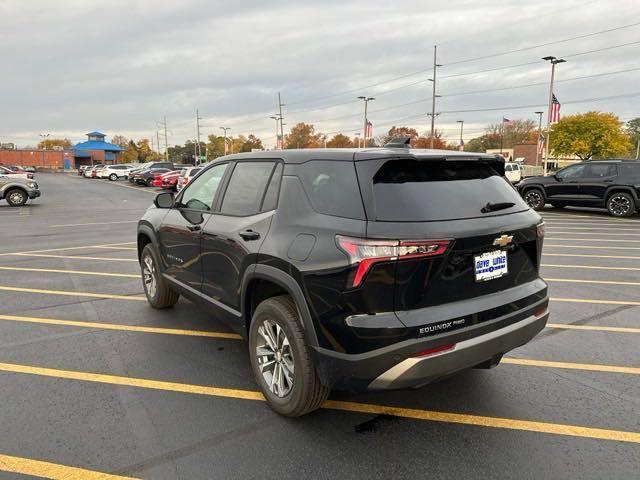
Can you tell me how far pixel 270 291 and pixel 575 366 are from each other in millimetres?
2649

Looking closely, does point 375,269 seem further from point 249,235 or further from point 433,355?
point 249,235

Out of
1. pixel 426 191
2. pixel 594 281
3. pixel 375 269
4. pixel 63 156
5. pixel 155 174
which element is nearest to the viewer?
pixel 375 269

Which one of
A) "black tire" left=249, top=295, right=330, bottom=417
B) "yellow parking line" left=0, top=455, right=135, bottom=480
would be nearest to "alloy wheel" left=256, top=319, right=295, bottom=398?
"black tire" left=249, top=295, right=330, bottom=417

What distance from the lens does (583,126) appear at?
62781 mm

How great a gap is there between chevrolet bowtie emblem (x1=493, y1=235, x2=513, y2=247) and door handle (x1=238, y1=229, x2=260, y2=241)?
1.55 m

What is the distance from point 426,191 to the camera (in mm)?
2818

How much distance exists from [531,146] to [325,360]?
94.0 m

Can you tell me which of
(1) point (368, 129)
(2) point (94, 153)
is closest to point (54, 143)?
(2) point (94, 153)

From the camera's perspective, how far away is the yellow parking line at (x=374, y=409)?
2984 millimetres

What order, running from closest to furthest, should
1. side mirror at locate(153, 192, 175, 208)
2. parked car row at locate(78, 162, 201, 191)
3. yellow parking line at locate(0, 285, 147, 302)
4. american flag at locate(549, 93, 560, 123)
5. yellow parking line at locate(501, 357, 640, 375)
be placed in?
1. yellow parking line at locate(501, 357, 640, 375)
2. side mirror at locate(153, 192, 175, 208)
3. yellow parking line at locate(0, 285, 147, 302)
4. parked car row at locate(78, 162, 201, 191)
5. american flag at locate(549, 93, 560, 123)

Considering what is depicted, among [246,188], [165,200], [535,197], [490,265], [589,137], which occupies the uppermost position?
[589,137]

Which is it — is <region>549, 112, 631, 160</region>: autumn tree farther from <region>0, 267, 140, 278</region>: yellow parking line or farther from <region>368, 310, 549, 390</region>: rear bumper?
<region>368, 310, 549, 390</region>: rear bumper

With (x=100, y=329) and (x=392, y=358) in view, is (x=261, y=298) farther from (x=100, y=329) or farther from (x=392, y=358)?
(x=100, y=329)

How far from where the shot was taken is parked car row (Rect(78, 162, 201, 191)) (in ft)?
88.3
